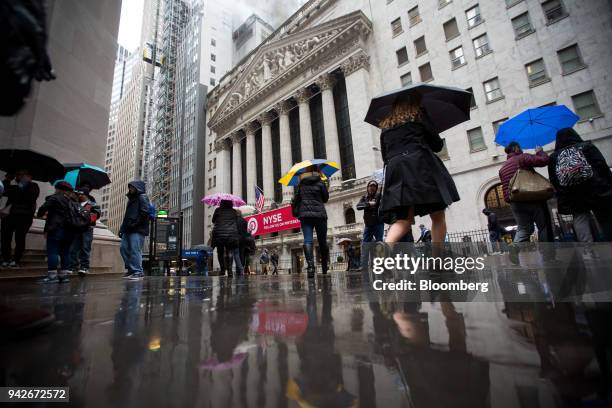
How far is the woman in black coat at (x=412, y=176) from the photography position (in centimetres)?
263

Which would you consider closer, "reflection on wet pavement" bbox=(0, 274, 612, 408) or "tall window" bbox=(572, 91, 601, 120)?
"reflection on wet pavement" bbox=(0, 274, 612, 408)

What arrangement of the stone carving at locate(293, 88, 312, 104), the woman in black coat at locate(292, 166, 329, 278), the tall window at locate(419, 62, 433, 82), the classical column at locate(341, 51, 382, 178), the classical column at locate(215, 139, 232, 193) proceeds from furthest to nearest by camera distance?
the classical column at locate(215, 139, 232, 193) < the stone carving at locate(293, 88, 312, 104) < the classical column at locate(341, 51, 382, 178) < the tall window at locate(419, 62, 433, 82) < the woman in black coat at locate(292, 166, 329, 278)

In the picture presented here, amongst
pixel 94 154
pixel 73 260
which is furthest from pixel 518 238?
pixel 94 154

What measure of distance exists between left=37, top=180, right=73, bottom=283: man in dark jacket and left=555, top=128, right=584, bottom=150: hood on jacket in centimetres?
717

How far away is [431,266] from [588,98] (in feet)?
→ 66.5

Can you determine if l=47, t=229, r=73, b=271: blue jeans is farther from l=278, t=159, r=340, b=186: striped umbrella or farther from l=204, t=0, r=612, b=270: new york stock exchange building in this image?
l=204, t=0, r=612, b=270: new york stock exchange building

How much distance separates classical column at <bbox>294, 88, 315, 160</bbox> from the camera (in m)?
28.9

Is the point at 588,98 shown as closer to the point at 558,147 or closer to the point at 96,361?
the point at 558,147

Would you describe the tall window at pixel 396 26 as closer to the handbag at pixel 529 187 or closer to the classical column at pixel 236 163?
the classical column at pixel 236 163

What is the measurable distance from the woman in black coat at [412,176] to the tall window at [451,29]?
23.2 m

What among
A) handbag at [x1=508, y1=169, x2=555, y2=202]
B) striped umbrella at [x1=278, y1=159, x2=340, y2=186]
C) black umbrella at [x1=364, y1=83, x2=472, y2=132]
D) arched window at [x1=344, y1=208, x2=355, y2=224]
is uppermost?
arched window at [x1=344, y1=208, x2=355, y2=224]

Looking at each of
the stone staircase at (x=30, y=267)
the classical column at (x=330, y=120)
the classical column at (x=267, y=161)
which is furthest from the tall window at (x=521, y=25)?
the stone staircase at (x=30, y=267)

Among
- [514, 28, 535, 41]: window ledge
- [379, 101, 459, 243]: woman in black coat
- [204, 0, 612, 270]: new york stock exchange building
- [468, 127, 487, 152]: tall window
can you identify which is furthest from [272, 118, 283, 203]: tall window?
[379, 101, 459, 243]: woman in black coat

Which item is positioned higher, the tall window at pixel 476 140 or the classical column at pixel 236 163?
the classical column at pixel 236 163
